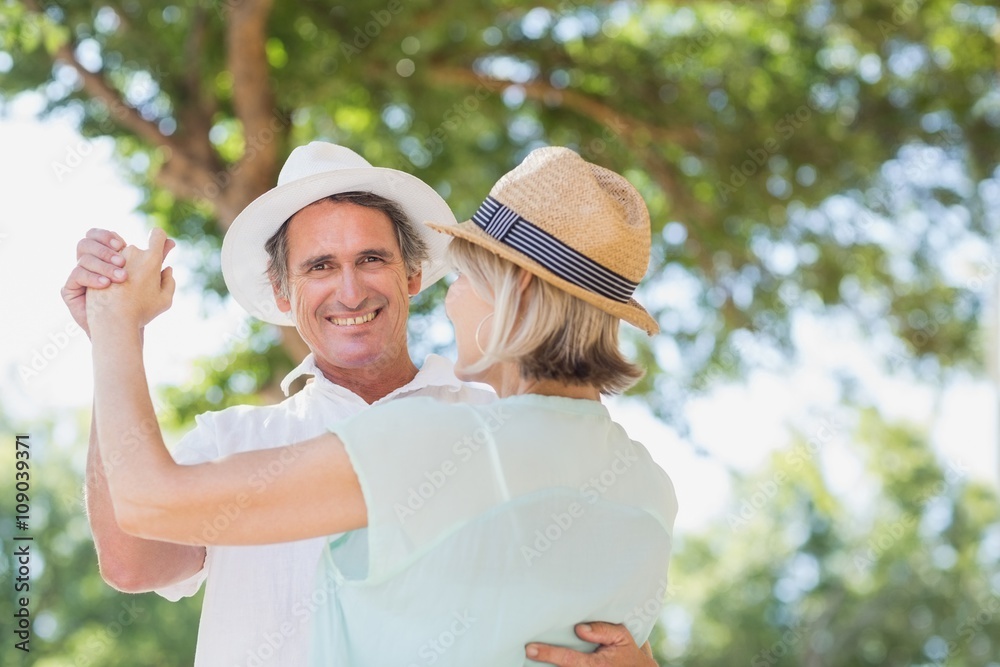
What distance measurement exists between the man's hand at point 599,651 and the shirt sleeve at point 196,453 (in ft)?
3.41

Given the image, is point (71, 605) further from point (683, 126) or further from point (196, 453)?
point (196, 453)

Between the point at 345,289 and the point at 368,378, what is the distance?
0.23m

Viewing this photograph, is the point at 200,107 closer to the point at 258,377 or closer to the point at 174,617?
the point at 258,377

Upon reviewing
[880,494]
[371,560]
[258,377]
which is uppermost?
[371,560]

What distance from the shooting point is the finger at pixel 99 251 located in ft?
6.48

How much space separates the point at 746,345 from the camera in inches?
352

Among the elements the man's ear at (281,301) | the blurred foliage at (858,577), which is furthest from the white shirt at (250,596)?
the blurred foliage at (858,577)

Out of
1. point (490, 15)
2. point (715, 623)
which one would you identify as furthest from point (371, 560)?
point (715, 623)

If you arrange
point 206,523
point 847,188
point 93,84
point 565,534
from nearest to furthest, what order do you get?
1. point 206,523
2. point 565,534
3. point 93,84
4. point 847,188

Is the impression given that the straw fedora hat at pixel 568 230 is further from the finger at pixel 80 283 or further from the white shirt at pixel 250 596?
the white shirt at pixel 250 596

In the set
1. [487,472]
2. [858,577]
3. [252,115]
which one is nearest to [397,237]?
[487,472]

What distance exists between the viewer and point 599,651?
1.87 m

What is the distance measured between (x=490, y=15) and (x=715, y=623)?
21238 mm

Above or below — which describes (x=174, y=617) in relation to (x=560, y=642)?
below
